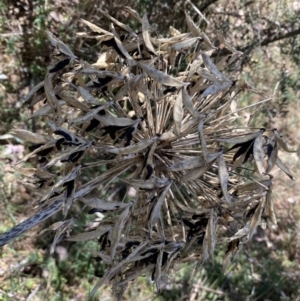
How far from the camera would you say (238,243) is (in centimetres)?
191

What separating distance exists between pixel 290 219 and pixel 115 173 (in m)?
2.54

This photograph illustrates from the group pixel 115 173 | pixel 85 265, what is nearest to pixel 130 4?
pixel 85 265

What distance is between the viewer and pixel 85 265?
3.10 m

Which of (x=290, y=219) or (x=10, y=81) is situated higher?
(x=10, y=81)

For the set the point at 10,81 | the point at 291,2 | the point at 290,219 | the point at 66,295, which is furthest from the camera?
the point at 290,219

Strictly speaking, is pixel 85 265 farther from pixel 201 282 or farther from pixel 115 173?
pixel 115 173

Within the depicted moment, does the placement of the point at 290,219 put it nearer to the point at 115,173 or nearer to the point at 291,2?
the point at 291,2

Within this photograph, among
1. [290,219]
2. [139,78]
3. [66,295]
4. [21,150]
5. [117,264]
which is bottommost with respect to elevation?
[290,219]

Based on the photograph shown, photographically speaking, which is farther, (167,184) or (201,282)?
(201,282)

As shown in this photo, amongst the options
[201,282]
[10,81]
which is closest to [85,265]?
[201,282]

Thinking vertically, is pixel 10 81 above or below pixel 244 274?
above

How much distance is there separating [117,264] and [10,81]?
2252 millimetres

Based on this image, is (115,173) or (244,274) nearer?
(115,173)

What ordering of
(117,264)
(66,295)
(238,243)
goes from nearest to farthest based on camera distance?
(117,264)
(238,243)
(66,295)
